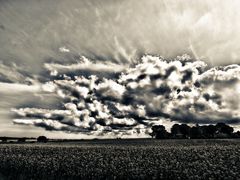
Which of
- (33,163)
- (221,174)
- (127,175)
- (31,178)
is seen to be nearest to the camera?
(221,174)

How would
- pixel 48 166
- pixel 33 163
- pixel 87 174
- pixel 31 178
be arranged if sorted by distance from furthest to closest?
pixel 33 163, pixel 48 166, pixel 31 178, pixel 87 174

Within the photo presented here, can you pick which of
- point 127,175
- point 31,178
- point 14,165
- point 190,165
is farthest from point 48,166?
point 190,165

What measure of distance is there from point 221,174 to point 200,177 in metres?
1.73

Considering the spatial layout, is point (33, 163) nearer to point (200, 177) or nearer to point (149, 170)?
point (149, 170)

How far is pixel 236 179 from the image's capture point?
65.8 ft

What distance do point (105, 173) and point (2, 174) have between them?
1181 cm

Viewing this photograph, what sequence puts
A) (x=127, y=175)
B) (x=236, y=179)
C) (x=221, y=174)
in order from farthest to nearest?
(x=127, y=175)
(x=221, y=174)
(x=236, y=179)

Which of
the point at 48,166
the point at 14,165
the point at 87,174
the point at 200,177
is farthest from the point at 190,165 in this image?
the point at 14,165

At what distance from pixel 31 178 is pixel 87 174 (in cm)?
539

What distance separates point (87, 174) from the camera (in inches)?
1021

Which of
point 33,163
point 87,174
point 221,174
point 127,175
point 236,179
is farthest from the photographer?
point 33,163

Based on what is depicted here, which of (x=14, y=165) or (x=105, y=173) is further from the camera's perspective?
(x=14, y=165)

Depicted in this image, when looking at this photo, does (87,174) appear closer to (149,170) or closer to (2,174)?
(149,170)

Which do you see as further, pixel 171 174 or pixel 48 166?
pixel 48 166
